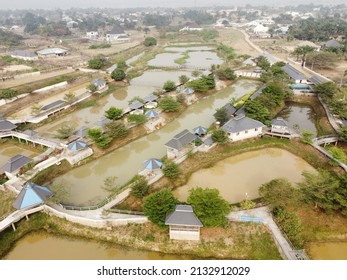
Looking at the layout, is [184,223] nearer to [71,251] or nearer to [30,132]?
[71,251]

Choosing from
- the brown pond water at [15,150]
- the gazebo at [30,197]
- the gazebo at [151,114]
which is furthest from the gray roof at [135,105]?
the gazebo at [30,197]

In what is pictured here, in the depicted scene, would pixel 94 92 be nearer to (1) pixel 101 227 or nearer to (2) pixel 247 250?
(1) pixel 101 227

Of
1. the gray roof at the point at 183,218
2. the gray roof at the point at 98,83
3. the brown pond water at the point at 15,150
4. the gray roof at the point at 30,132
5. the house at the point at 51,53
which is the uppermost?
the house at the point at 51,53

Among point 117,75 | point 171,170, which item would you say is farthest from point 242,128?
point 117,75

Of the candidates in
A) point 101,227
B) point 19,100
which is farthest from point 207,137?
point 19,100

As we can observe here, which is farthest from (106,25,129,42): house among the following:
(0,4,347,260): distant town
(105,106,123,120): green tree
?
(105,106,123,120): green tree

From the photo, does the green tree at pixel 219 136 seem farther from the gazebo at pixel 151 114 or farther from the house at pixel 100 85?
the house at pixel 100 85

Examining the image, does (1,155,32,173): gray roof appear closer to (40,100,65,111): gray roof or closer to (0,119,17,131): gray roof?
(0,119,17,131): gray roof
